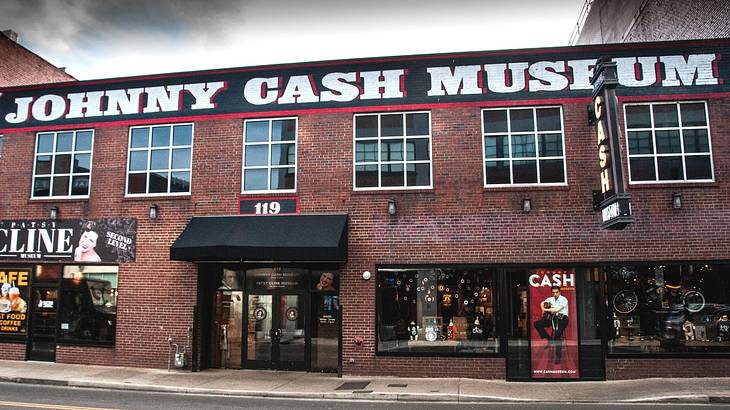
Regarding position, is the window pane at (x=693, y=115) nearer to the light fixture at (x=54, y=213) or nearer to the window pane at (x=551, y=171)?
the window pane at (x=551, y=171)

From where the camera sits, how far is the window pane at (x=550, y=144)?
14102 mm

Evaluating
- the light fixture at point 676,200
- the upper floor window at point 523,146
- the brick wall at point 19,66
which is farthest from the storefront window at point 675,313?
the brick wall at point 19,66

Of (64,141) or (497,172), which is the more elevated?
(64,141)

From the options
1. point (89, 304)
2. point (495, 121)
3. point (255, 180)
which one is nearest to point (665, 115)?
point (495, 121)

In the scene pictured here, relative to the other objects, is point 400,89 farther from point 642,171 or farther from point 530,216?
point 642,171

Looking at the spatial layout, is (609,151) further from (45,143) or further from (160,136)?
(45,143)

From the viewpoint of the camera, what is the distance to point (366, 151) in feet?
48.5

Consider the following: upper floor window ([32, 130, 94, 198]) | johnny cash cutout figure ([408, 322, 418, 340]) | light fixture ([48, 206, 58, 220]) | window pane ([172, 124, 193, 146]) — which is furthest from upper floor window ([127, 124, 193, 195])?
johnny cash cutout figure ([408, 322, 418, 340])

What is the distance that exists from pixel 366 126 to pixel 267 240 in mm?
3907

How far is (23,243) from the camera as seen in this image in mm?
16250

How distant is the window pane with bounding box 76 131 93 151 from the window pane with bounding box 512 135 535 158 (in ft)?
38.4

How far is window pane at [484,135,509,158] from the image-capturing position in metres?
14.3

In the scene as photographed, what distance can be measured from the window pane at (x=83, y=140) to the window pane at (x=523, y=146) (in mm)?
11708

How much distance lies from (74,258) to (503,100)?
40.3 ft
